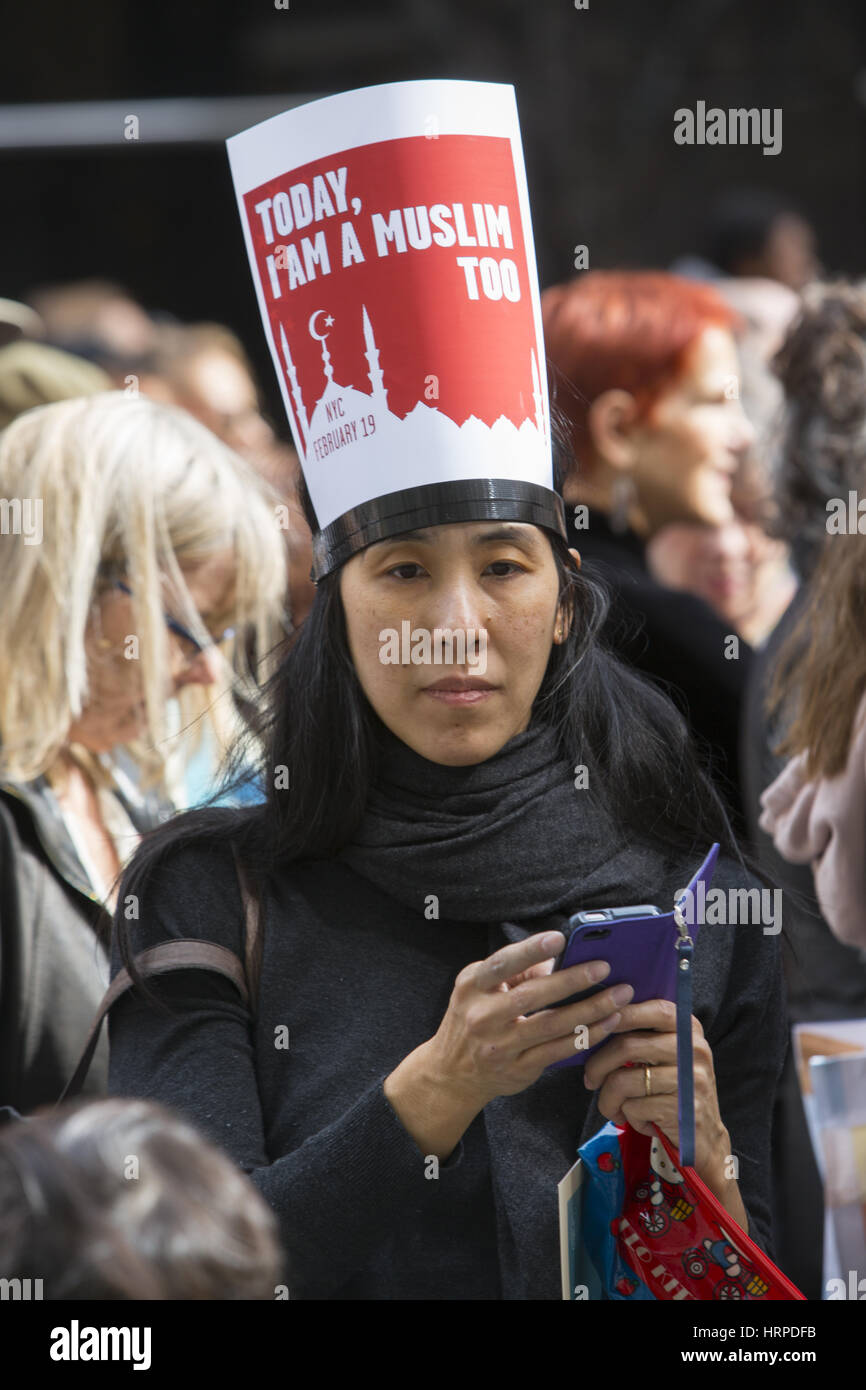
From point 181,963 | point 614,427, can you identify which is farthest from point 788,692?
point 181,963

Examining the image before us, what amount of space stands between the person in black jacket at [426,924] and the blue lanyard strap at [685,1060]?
4 cm

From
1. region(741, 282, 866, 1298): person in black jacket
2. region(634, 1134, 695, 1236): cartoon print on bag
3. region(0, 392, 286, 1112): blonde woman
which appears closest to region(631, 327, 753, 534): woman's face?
region(741, 282, 866, 1298): person in black jacket

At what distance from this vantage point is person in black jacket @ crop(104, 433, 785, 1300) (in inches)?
68.0

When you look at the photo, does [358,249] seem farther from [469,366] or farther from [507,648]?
[507,648]

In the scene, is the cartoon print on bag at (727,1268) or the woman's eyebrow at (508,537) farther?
the woman's eyebrow at (508,537)

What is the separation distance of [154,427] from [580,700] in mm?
889

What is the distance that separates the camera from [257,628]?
99.7 inches

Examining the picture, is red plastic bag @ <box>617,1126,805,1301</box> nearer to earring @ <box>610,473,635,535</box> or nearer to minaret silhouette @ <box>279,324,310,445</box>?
minaret silhouette @ <box>279,324,310,445</box>

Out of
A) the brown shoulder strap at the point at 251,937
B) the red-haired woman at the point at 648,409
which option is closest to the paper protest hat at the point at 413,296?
the brown shoulder strap at the point at 251,937

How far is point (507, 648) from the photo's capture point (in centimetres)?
184

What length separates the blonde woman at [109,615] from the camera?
7.62 feet

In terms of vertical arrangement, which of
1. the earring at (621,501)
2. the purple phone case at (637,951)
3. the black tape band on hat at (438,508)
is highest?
the earring at (621,501)

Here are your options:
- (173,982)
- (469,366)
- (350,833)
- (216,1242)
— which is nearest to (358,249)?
(469,366)

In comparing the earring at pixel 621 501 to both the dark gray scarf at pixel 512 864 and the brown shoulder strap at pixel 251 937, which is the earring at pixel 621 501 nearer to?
the dark gray scarf at pixel 512 864
